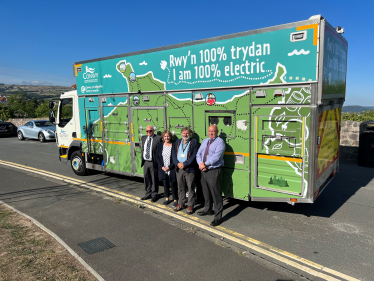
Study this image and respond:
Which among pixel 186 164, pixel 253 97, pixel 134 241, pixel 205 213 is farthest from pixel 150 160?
pixel 253 97

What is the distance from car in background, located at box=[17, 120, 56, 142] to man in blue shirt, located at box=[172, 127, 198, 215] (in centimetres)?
1561

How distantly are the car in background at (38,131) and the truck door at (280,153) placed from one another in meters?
17.1

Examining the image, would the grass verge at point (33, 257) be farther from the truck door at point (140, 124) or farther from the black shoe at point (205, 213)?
the truck door at point (140, 124)

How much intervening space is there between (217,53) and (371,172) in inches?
263

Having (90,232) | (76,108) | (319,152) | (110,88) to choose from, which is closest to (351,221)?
(319,152)

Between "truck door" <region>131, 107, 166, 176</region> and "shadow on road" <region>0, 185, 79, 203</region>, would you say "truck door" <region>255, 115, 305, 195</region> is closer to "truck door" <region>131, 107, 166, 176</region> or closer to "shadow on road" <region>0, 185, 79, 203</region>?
"truck door" <region>131, 107, 166, 176</region>

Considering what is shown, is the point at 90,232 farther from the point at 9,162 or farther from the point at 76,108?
the point at 9,162

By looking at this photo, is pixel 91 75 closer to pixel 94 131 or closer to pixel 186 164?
pixel 94 131

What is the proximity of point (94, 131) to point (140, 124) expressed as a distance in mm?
2008

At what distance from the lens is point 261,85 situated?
487cm

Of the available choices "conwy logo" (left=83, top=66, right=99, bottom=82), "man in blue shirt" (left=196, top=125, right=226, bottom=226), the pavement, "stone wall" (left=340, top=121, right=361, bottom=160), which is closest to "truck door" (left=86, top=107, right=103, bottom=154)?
"conwy logo" (left=83, top=66, right=99, bottom=82)

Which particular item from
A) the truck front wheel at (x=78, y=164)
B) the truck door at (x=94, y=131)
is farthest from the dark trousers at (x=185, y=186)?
the truck front wheel at (x=78, y=164)

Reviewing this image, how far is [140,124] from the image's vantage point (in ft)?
22.7

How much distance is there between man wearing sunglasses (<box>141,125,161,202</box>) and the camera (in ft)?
20.5
